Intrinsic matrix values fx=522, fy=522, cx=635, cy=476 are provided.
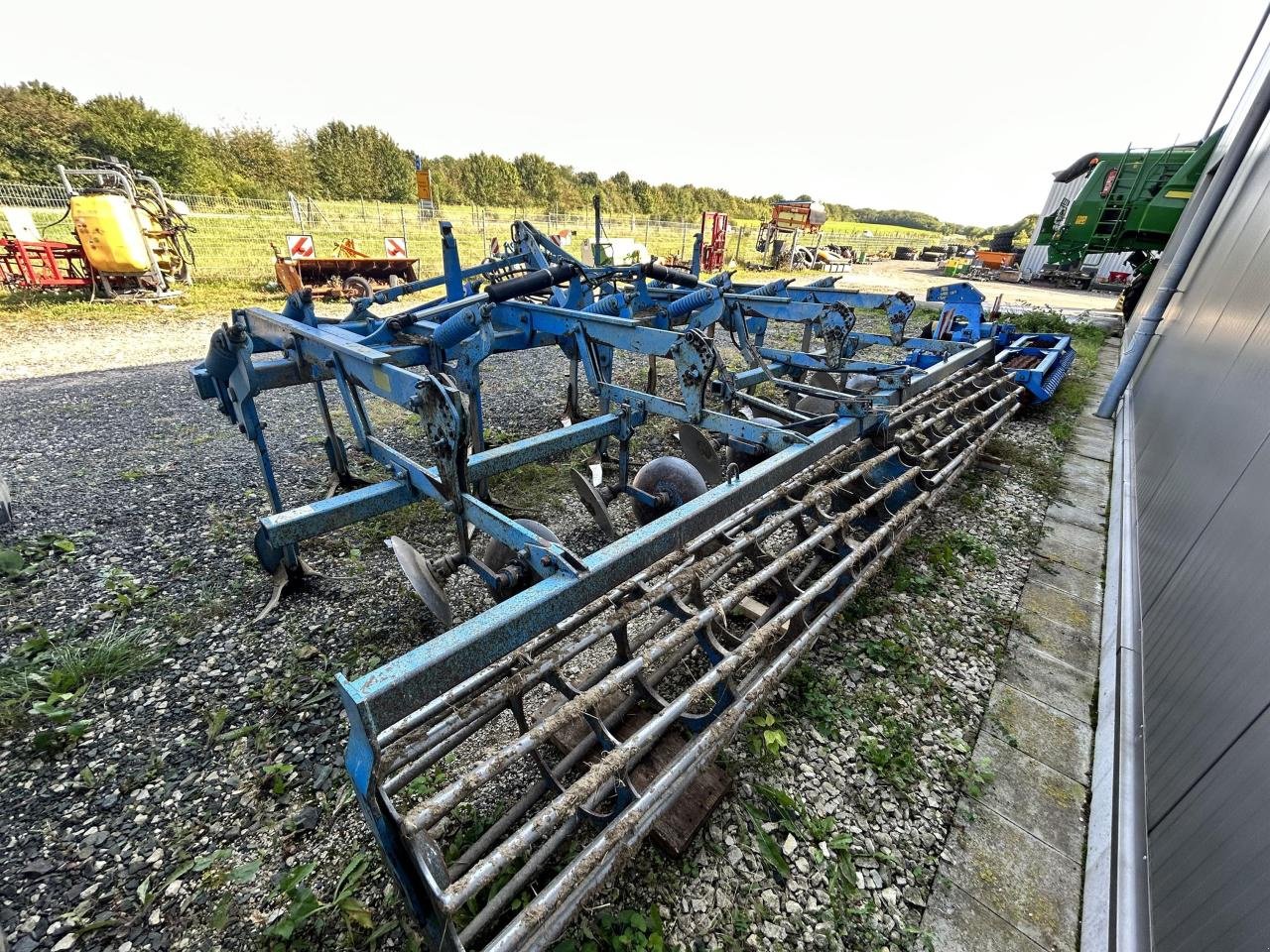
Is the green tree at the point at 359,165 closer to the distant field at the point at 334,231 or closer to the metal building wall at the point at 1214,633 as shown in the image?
the distant field at the point at 334,231

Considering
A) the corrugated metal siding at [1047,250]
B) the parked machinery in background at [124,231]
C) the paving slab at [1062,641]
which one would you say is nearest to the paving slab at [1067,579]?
the paving slab at [1062,641]

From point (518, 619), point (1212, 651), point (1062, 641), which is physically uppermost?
point (518, 619)

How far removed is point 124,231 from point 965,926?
16149 millimetres

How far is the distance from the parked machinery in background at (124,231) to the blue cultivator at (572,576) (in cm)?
993

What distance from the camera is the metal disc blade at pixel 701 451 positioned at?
14.0 ft

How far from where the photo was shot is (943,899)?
1957mm

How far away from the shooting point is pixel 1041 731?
2.62m

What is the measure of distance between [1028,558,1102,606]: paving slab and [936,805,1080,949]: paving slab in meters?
2.15

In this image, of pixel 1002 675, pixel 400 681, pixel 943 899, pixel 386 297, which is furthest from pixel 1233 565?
pixel 386 297

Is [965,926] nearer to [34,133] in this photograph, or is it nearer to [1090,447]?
[1090,447]

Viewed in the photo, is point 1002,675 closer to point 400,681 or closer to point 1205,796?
point 1205,796

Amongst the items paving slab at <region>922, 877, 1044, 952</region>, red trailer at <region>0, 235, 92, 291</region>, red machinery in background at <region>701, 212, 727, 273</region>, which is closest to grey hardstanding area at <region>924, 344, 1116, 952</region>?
paving slab at <region>922, 877, 1044, 952</region>

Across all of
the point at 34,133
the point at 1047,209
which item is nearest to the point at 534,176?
the point at 34,133

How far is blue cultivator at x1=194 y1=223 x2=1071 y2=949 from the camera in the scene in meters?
1.55
